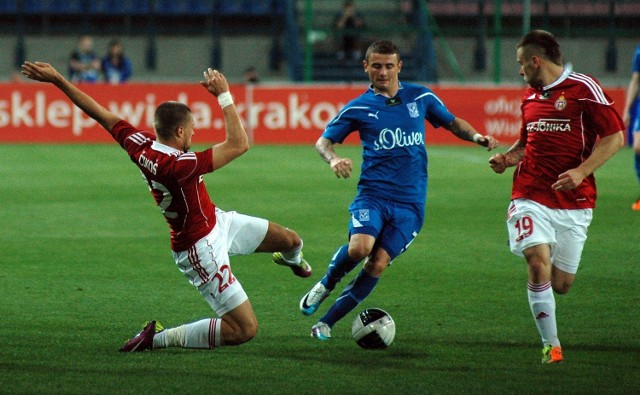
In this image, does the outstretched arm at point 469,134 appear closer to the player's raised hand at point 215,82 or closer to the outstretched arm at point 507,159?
the outstretched arm at point 507,159

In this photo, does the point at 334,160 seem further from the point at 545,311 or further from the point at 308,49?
the point at 308,49

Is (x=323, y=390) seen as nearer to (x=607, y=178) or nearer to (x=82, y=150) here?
(x=607, y=178)

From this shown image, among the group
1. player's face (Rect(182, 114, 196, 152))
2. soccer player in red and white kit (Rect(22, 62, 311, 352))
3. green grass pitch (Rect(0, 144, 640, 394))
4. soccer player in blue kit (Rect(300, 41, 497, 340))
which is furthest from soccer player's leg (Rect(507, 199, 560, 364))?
player's face (Rect(182, 114, 196, 152))

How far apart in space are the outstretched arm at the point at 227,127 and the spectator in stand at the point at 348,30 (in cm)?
2034

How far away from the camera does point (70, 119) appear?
916 inches

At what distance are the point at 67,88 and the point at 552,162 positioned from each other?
9.80ft

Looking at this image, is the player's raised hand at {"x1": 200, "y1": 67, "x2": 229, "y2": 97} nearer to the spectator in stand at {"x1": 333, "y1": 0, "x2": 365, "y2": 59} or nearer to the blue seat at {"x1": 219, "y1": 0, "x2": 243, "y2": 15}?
the spectator in stand at {"x1": 333, "y1": 0, "x2": 365, "y2": 59}

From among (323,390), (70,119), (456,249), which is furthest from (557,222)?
(70,119)

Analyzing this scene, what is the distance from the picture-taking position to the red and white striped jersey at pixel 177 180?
251 inches

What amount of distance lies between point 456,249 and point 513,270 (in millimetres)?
1196

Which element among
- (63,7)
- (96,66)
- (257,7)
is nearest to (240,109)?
(96,66)

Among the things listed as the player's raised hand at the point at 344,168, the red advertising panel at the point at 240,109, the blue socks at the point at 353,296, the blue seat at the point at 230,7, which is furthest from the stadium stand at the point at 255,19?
the player's raised hand at the point at 344,168

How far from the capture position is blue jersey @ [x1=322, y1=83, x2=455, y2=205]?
717 centimetres

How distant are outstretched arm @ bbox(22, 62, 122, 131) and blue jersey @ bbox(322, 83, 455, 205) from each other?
1.49m
